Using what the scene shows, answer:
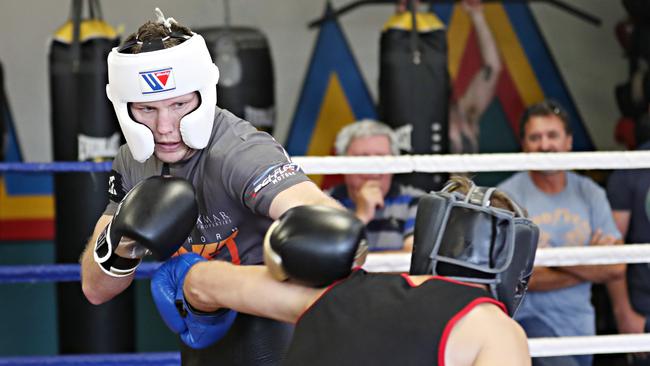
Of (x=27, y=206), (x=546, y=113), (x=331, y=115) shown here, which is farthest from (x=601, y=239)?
(x=27, y=206)

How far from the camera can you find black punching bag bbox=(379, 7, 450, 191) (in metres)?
3.54

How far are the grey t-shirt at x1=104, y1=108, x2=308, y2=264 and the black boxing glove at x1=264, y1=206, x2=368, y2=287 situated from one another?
282 millimetres

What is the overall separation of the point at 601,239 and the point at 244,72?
1387 millimetres

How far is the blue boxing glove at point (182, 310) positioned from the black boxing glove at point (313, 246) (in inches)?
11.7

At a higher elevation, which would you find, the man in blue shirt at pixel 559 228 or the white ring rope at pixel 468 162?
the white ring rope at pixel 468 162

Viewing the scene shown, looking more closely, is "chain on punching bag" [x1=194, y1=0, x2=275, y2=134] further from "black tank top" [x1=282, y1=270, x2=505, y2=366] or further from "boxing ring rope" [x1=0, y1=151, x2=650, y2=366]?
"black tank top" [x1=282, y1=270, x2=505, y2=366]

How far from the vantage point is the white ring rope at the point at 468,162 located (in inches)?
102

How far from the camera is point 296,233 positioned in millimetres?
1427

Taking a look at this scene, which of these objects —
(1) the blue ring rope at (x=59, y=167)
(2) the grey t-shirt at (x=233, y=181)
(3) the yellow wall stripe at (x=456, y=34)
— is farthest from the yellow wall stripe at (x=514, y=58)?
(2) the grey t-shirt at (x=233, y=181)

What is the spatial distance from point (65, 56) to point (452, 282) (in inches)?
93.7

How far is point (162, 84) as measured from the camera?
1812 millimetres

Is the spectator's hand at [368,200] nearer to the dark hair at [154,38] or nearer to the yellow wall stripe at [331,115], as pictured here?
the yellow wall stripe at [331,115]

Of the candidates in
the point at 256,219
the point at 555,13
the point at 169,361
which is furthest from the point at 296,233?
the point at 555,13

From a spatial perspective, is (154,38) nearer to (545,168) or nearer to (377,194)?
(545,168)
